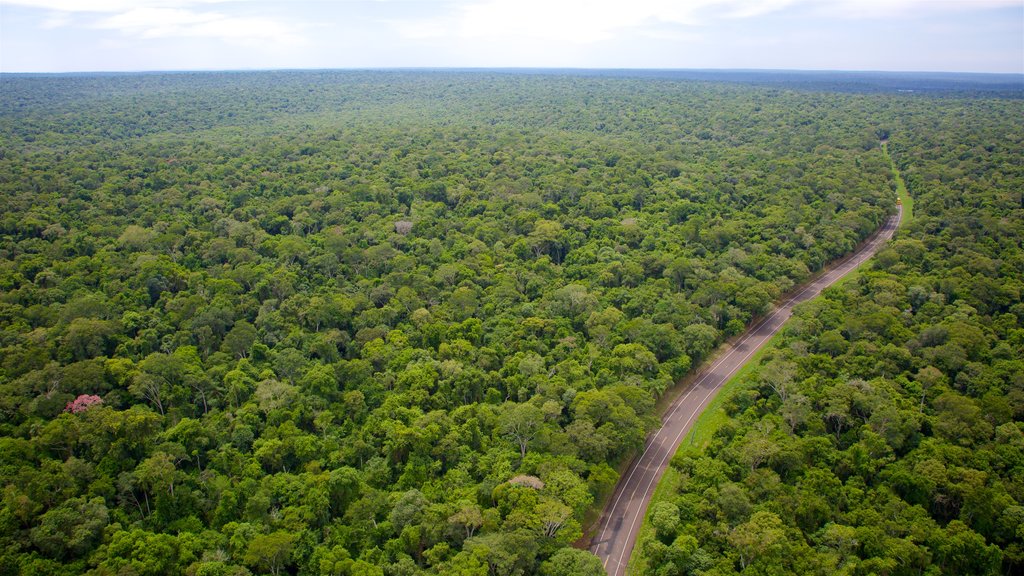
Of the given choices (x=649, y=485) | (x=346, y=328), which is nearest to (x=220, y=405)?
(x=346, y=328)

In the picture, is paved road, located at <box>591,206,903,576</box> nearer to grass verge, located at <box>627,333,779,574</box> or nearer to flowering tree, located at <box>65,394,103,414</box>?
grass verge, located at <box>627,333,779,574</box>

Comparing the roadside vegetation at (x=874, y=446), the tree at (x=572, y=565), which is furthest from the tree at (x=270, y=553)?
the roadside vegetation at (x=874, y=446)

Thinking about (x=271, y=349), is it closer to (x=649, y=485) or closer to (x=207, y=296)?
(x=207, y=296)

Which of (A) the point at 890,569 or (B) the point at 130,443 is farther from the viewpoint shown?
(B) the point at 130,443

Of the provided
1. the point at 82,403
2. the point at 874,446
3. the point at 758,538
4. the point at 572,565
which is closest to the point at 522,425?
the point at 572,565

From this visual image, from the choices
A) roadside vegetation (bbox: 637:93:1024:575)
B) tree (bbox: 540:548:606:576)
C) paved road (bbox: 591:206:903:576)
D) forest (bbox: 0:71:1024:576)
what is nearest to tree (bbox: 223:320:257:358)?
forest (bbox: 0:71:1024:576)

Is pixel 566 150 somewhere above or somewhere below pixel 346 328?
above

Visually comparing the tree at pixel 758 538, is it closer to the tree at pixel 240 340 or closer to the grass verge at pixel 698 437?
the grass verge at pixel 698 437
